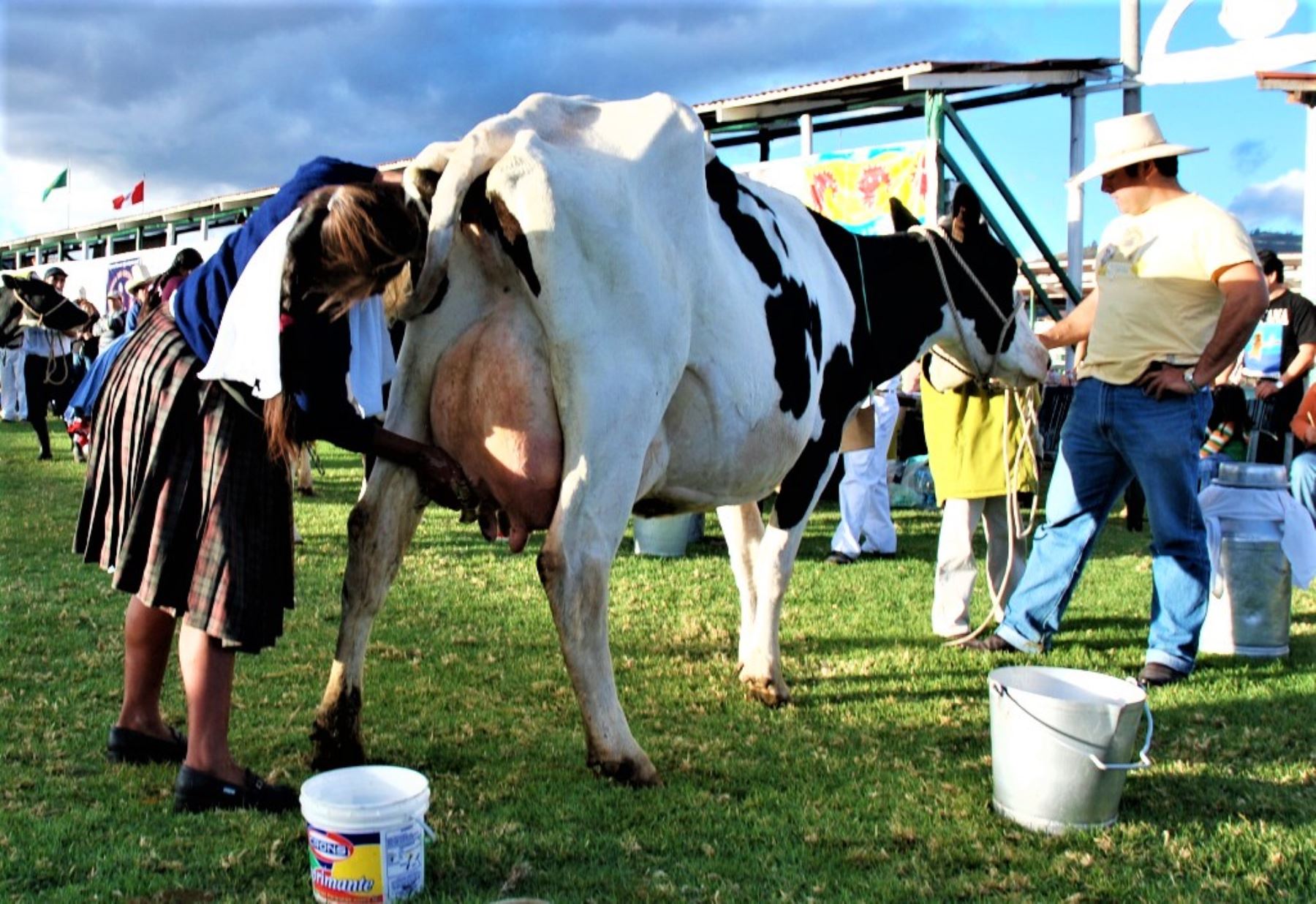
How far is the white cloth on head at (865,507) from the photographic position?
8.32 metres

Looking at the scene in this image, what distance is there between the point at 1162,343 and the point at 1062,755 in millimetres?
2400

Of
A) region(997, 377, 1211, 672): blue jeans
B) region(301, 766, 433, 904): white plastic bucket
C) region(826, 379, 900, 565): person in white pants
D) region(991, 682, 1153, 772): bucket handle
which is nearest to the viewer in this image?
region(301, 766, 433, 904): white plastic bucket

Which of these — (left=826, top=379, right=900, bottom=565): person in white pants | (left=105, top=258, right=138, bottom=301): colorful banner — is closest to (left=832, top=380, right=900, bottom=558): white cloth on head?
(left=826, top=379, right=900, bottom=565): person in white pants

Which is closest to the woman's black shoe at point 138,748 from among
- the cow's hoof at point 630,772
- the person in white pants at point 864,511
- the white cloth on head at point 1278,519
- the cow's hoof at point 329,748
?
the cow's hoof at point 329,748

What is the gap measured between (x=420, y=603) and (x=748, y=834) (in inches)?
138

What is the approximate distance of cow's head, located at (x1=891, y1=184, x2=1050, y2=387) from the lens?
19.1ft

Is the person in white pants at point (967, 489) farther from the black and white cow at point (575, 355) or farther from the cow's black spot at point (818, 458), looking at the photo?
the black and white cow at point (575, 355)

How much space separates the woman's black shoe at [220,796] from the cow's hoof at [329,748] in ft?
1.17

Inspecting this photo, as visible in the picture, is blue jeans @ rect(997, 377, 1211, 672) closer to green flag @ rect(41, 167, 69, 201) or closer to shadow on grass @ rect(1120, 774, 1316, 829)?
shadow on grass @ rect(1120, 774, 1316, 829)

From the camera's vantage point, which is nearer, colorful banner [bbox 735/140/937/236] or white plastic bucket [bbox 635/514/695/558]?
white plastic bucket [bbox 635/514/695/558]

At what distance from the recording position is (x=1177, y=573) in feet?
17.3

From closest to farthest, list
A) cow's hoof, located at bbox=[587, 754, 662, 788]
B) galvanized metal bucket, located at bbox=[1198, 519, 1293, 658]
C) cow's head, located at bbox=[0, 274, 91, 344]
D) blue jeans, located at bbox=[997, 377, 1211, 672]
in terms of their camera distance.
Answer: cow's hoof, located at bbox=[587, 754, 662, 788], blue jeans, located at bbox=[997, 377, 1211, 672], galvanized metal bucket, located at bbox=[1198, 519, 1293, 658], cow's head, located at bbox=[0, 274, 91, 344]

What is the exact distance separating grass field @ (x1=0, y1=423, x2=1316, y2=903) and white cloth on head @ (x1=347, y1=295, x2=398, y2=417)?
123 cm

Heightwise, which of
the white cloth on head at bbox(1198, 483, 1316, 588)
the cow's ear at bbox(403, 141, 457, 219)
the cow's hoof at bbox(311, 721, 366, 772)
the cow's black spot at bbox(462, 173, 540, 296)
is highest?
the cow's ear at bbox(403, 141, 457, 219)
